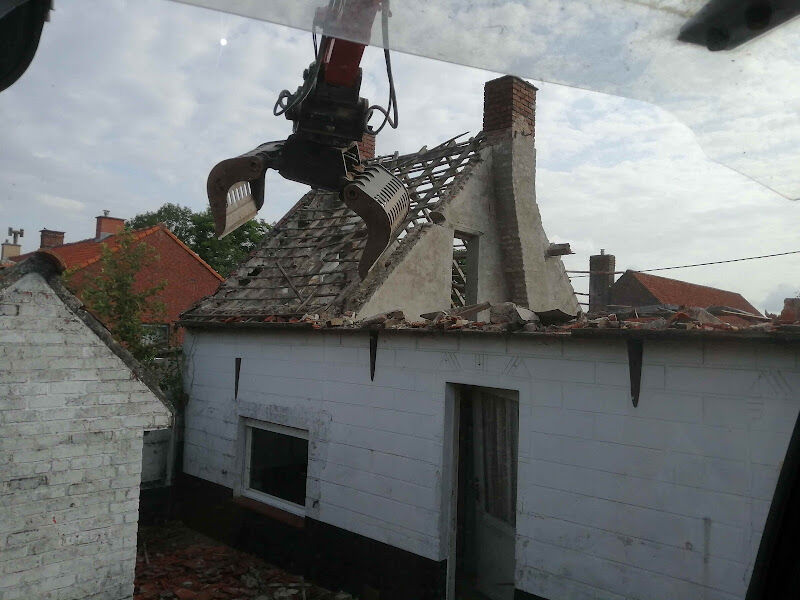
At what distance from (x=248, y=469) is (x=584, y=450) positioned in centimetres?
578

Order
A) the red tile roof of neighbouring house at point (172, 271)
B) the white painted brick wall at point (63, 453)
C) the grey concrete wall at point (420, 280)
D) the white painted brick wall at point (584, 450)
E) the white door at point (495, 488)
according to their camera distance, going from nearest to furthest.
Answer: the white painted brick wall at point (584, 450) < the white painted brick wall at point (63, 453) < the white door at point (495, 488) < the grey concrete wall at point (420, 280) < the red tile roof of neighbouring house at point (172, 271)

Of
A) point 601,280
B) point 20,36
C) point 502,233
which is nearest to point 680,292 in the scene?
point 601,280

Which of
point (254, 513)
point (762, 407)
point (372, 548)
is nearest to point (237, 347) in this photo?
point (254, 513)

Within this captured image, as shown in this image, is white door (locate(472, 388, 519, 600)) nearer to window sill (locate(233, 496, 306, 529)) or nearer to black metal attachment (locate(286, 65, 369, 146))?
window sill (locate(233, 496, 306, 529))

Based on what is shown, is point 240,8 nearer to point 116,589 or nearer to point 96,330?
point 96,330

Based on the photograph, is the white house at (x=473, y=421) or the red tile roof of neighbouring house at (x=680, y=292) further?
the red tile roof of neighbouring house at (x=680, y=292)

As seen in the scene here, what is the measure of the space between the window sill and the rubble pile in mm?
2715

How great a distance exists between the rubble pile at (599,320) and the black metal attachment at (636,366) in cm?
18

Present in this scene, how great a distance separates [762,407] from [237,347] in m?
7.35

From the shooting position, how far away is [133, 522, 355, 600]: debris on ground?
7.44 meters

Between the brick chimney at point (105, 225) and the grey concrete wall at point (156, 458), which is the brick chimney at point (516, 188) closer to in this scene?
the grey concrete wall at point (156, 458)

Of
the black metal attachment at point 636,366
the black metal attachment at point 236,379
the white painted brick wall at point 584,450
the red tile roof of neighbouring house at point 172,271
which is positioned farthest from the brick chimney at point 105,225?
the black metal attachment at point 636,366

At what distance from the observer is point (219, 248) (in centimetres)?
3709

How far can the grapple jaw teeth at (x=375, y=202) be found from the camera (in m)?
3.00
